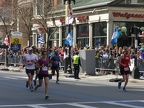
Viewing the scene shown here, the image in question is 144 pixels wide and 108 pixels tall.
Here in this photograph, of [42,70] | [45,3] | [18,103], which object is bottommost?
[18,103]

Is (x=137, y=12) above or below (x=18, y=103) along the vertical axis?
above

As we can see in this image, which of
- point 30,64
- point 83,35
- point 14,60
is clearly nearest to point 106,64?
point 30,64

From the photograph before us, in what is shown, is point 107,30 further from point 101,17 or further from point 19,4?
point 19,4

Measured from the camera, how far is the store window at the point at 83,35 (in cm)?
4150

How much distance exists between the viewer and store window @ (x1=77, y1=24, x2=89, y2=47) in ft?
136

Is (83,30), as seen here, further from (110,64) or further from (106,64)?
(110,64)

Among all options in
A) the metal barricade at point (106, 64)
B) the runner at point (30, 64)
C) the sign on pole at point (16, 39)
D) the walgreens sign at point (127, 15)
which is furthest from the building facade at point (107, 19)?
the runner at point (30, 64)

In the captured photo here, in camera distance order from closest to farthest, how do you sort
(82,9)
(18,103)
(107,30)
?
(18,103) < (107,30) < (82,9)

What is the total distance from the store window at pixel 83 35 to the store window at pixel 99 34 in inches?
50.4

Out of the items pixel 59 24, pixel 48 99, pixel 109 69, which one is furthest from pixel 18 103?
pixel 59 24

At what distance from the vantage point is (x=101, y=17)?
126ft

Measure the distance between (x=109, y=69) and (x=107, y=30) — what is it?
9.38 metres

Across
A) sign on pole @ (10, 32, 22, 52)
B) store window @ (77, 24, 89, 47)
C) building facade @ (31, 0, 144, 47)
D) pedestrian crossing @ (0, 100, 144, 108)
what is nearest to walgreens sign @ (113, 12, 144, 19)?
building facade @ (31, 0, 144, 47)

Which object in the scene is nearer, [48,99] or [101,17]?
[48,99]
